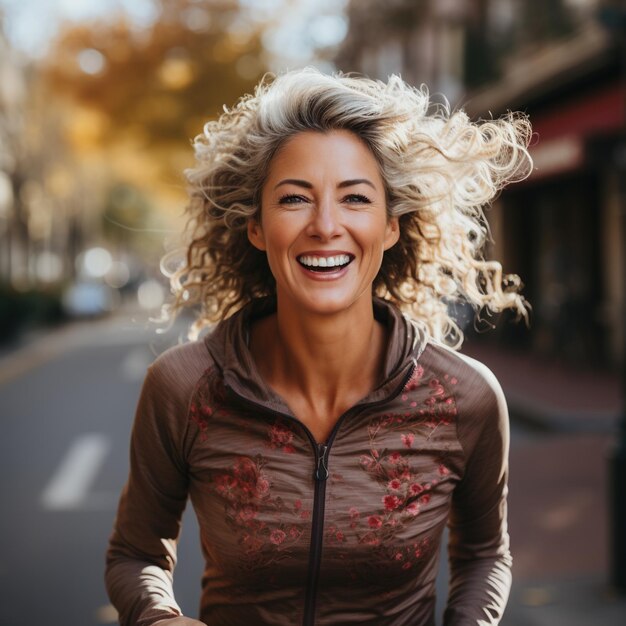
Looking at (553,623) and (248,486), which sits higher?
(248,486)

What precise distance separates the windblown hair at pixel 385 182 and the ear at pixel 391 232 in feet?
0.13

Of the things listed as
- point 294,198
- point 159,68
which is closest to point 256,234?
point 294,198

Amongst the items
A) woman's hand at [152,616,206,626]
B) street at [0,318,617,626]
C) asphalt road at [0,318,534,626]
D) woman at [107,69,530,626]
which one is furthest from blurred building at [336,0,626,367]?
woman's hand at [152,616,206,626]

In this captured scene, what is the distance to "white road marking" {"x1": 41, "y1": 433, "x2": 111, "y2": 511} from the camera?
8125 millimetres

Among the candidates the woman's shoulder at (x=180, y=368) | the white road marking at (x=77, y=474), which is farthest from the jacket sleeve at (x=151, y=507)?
the white road marking at (x=77, y=474)

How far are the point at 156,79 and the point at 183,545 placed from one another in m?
22.3

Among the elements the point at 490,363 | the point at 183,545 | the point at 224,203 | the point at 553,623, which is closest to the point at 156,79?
the point at 490,363

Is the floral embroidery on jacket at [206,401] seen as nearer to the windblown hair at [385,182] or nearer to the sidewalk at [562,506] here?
the windblown hair at [385,182]

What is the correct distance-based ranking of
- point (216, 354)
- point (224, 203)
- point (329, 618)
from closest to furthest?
point (329, 618), point (216, 354), point (224, 203)

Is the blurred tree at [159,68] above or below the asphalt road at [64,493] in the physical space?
above

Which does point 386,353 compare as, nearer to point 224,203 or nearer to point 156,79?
point 224,203

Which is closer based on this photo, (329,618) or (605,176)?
(329,618)

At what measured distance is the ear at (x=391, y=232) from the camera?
247 cm

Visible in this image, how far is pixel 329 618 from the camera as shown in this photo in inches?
87.6
